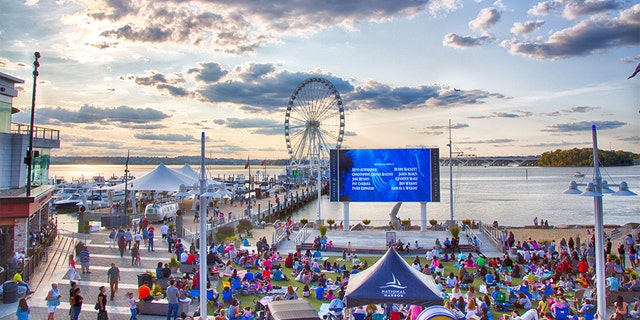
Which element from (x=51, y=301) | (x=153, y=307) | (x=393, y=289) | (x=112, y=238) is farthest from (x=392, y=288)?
(x=112, y=238)

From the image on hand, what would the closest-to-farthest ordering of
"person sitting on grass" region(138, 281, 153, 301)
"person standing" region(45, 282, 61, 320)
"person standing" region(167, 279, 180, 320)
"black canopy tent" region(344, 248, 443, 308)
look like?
"black canopy tent" region(344, 248, 443, 308)
"person standing" region(45, 282, 61, 320)
"person standing" region(167, 279, 180, 320)
"person sitting on grass" region(138, 281, 153, 301)

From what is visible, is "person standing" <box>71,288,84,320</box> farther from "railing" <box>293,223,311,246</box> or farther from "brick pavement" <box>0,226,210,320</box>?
"railing" <box>293,223,311,246</box>

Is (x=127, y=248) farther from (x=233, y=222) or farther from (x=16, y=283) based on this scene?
(x=233, y=222)

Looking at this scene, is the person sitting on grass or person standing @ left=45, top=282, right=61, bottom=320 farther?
the person sitting on grass

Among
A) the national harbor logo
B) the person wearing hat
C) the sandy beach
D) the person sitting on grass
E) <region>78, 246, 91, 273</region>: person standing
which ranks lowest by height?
the sandy beach

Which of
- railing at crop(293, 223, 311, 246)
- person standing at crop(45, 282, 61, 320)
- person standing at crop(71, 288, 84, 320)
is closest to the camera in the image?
person standing at crop(45, 282, 61, 320)

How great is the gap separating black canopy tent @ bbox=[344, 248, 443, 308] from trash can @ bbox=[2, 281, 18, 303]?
10.4 metres

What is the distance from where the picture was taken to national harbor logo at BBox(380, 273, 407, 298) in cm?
1102

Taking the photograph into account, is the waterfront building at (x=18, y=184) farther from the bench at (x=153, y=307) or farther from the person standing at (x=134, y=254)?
the bench at (x=153, y=307)

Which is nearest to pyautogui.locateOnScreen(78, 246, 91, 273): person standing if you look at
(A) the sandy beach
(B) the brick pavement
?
(B) the brick pavement

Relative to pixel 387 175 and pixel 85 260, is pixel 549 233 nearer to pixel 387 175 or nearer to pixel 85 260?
pixel 387 175

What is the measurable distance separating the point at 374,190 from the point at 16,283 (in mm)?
21234

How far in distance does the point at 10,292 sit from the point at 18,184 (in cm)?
A: 1270

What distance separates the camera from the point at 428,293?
36.1ft
